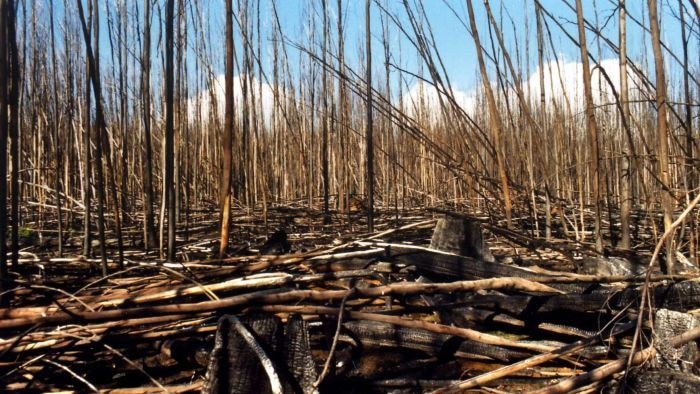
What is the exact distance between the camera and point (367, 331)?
1193mm

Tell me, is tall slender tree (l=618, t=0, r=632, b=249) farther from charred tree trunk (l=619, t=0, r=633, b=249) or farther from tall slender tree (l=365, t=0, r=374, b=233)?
tall slender tree (l=365, t=0, r=374, b=233)

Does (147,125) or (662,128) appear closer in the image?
(662,128)

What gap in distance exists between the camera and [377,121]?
5.08m

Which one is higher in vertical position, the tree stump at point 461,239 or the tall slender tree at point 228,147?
the tall slender tree at point 228,147

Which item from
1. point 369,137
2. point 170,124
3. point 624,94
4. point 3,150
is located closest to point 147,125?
point 170,124

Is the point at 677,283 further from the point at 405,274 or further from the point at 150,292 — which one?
the point at 150,292

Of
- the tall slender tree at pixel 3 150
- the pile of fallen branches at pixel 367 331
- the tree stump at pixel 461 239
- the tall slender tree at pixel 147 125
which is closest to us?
the pile of fallen branches at pixel 367 331

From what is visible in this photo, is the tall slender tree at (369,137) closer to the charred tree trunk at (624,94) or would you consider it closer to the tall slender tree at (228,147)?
the tall slender tree at (228,147)

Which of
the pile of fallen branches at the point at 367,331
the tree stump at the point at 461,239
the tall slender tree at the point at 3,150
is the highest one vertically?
the tall slender tree at the point at 3,150

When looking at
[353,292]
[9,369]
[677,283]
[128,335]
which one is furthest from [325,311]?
[677,283]

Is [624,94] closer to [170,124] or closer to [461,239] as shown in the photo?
[461,239]

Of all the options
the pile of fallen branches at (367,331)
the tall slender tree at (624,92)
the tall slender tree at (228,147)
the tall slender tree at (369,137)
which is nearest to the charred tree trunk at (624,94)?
the tall slender tree at (624,92)

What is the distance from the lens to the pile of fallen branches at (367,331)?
1004mm

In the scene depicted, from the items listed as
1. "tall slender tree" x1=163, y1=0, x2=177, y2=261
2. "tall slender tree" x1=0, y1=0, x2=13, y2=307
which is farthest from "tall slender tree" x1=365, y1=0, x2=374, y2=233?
"tall slender tree" x1=0, y1=0, x2=13, y2=307
